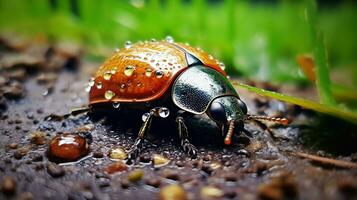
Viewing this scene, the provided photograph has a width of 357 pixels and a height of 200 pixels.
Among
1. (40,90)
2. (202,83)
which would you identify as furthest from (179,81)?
(40,90)

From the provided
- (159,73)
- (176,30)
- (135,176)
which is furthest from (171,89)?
(176,30)

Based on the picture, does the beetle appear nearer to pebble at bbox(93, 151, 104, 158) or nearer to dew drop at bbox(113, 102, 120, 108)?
dew drop at bbox(113, 102, 120, 108)

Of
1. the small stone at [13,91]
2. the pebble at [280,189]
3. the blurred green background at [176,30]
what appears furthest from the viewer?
the blurred green background at [176,30]

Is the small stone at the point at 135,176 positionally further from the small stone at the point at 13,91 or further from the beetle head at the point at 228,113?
the small stone at the point at 13,91

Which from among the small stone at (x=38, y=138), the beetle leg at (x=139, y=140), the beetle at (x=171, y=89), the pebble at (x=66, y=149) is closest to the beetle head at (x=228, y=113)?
the beetle at (x=171, y=89)

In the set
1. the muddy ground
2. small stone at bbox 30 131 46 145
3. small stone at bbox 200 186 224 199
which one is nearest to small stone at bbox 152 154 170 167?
the muddy ground

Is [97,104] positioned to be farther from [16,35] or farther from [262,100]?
[16,35]
